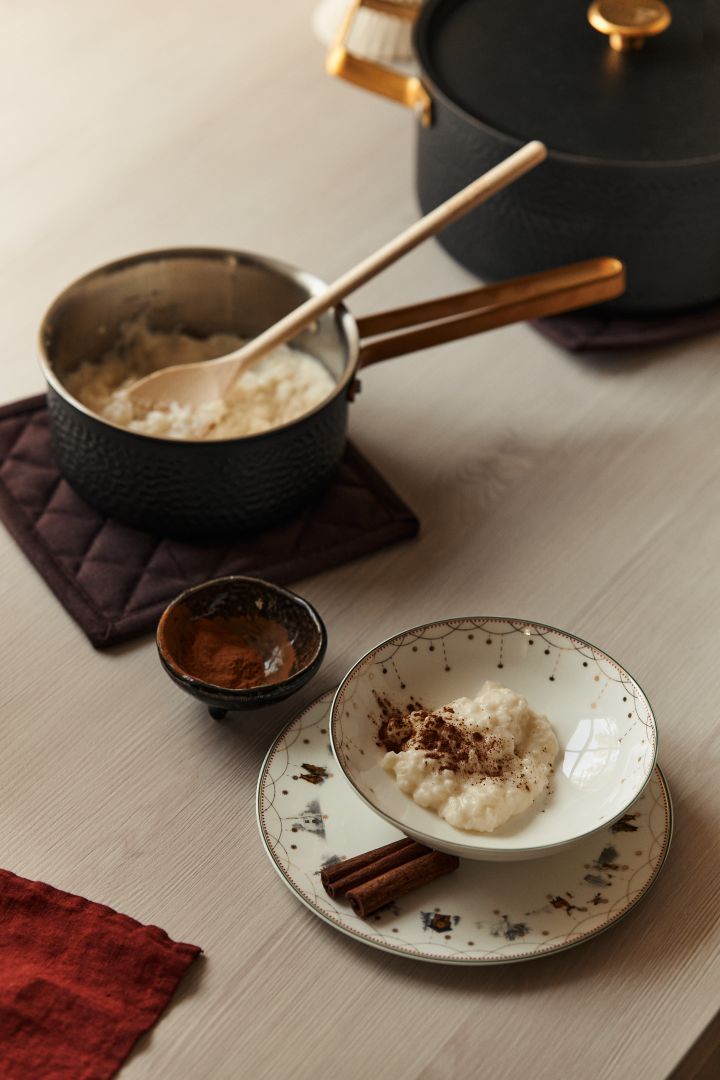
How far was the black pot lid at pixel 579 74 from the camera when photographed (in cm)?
123

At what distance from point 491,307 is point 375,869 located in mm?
572

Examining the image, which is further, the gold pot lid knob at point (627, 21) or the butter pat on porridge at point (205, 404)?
the gold pot lid knob at point (627, 21)

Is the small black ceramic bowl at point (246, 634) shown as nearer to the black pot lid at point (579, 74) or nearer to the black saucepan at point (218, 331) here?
the black saucepan at point (218, 331)

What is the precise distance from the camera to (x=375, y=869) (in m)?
0.84

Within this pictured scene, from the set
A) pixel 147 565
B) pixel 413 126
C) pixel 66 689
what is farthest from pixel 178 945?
pixel 413 126

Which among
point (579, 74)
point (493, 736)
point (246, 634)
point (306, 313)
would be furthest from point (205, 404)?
point (579, 74)

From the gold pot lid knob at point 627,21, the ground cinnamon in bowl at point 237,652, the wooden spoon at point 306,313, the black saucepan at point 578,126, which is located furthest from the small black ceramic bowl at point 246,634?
the gold pot lid knob at point 627,21

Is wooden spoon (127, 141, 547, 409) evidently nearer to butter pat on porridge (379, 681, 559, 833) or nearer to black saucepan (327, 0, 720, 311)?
black saucepan (327, 0, 720, 311)

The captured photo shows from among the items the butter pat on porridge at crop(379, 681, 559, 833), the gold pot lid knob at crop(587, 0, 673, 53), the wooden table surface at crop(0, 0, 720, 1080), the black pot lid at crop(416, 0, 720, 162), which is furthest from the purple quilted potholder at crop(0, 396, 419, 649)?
the gold pot lid knob at crop(587, 0, 673, 53)

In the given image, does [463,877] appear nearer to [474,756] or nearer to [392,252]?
[474,756]

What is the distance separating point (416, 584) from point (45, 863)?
0.40 meters

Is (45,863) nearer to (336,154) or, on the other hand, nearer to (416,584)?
(416,584)

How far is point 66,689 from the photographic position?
39.2 inches

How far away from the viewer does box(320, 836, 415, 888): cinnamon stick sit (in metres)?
0.84
